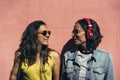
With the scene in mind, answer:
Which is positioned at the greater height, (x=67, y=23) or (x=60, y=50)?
(x=67, y=23)

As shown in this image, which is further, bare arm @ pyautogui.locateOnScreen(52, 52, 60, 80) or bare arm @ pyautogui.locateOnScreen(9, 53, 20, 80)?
bare arm @ pyautogui.locateOnScreen(9, 53, 20, 80)

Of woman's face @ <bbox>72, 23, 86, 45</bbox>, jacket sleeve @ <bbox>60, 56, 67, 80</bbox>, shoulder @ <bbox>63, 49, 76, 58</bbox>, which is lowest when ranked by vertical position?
A: jacket sleeve @ <bbox>60, 56, 67, 80</bbox>

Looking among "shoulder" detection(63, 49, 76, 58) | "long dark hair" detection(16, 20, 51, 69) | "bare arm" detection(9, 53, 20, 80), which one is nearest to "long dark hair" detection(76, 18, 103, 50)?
"shoulder" detection(63, 49, 76, 58)

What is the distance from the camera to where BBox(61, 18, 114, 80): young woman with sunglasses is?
6160mm

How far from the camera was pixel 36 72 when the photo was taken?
20.8 ft

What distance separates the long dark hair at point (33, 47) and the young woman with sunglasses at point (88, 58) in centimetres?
42

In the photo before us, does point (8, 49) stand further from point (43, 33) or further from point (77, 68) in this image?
point (77, 68)

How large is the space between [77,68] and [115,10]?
115 cm

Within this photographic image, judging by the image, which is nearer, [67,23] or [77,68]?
[77,68]

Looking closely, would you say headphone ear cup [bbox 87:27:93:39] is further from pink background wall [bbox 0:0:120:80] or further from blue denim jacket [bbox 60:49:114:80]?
pink background wall [bbox 0:0:120:80]

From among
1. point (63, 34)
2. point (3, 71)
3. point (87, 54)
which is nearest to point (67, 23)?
point (63, 34)

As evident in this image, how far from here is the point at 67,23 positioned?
22.0 feet

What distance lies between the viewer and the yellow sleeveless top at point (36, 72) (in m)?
6.32

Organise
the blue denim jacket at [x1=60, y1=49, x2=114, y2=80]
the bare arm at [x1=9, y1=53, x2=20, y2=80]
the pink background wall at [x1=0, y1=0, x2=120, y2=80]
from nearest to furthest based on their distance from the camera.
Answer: the blue denim jacket at [x1=60, y1=49, x2=114, y2=80]
the bare arm at [x1=9, y1=53, x2=20, y2=80]
the pink background wall at [x1=0, y1=0, x2=120, y2=80]
